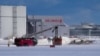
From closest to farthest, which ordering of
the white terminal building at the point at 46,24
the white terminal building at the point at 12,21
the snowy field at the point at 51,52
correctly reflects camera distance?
1. the snowy field at the point at 51,52
2. the white terminal building at the point at 12,21
3. the white terminal building at the point at 46,24

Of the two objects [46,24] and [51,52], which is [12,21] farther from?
[51,52]

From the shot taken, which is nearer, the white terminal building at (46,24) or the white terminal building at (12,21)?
the white terminal building at (12,21)

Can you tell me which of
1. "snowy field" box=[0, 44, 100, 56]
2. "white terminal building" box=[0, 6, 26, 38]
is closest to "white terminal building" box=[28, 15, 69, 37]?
"white terminal building" box=[0, 6, 26, 38]

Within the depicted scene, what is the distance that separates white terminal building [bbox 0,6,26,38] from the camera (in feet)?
197

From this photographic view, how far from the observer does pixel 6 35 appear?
61.0 metres

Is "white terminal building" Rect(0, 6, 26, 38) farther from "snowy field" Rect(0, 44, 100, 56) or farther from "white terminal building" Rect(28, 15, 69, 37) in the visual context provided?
"snowy field" Rect(0, 44, 100, 56)

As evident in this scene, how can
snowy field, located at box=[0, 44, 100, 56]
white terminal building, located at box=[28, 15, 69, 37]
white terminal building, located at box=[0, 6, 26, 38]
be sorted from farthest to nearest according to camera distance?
white terminal building, located at box=[28, 15, 69, 37]
white terminal building, located at box=[0, 6, 26, 38]
snowy field, located at box=[0, 44, 100, 56]

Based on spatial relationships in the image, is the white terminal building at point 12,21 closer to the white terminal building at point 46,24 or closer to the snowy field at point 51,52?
the white terminal building at point 46,24

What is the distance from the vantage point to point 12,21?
61.2m

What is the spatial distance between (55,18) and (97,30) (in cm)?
3936

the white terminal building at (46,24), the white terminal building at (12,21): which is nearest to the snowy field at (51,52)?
the white terminal building at (12,21)

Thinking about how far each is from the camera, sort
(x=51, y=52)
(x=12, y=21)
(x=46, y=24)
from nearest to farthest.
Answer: (x=51, y=52) < (x=12, y=21) < (x=46, y=24)

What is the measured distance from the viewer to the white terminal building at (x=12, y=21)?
60.0m

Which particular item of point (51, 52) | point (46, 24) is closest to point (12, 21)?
point (46, 24)
